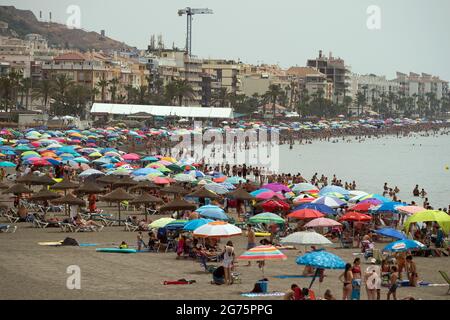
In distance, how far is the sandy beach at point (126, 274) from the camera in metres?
16.1

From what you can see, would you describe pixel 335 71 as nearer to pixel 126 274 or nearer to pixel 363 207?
pixel 363 207

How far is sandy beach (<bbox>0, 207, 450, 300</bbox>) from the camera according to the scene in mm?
16062

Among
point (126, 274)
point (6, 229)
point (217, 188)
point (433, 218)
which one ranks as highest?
point (433, 218)

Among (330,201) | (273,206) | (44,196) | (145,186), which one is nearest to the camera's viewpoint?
(44,196)

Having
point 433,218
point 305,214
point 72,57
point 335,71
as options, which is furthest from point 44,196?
point 335,71

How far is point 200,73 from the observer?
138 m

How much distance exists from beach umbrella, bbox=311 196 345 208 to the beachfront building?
15617 centimetres

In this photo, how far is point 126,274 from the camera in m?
18.0

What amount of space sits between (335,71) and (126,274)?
171 m

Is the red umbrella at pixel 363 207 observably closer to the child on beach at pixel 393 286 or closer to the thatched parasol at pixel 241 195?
the thatched parasol at pixel 241 195

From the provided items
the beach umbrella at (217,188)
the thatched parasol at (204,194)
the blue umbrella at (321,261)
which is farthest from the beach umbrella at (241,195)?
the blue umbrella at (321,261)

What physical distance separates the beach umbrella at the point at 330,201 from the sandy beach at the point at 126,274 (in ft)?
12.8

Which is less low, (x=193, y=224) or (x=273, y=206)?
(x=193, y=224)
